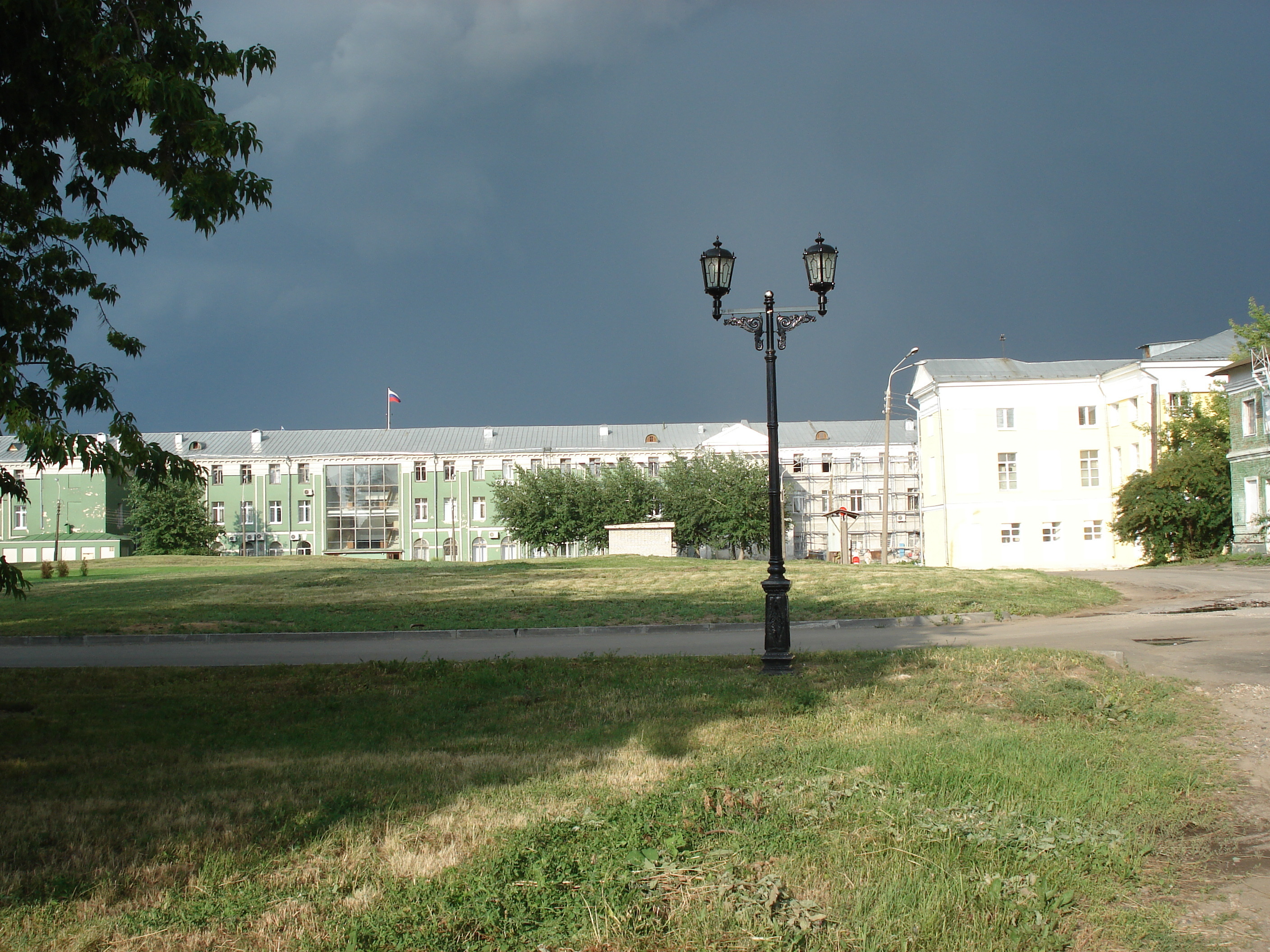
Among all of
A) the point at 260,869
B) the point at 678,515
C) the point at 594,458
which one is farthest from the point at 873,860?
the point at 594,458

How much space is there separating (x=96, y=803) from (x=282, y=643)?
1013 centimetres

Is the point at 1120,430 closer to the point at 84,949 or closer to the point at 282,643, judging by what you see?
the point at 282,643

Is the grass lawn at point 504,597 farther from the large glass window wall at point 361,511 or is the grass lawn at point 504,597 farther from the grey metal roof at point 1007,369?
the large glass window wall at point 361,511

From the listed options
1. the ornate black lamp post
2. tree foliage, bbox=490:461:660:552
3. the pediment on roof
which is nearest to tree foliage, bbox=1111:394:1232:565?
the ornate black lamp post

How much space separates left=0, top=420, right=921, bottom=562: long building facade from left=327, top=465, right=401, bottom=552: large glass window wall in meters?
0.09

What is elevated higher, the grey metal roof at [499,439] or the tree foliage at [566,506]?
the grey metal roof at [499,439]

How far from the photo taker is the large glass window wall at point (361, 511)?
256ft

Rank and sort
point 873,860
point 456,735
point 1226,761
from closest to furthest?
point 873,860 → point 1226,761 → point 456,735

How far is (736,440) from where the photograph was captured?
254 feet

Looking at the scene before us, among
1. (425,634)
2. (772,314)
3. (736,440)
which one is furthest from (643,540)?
(736,440)

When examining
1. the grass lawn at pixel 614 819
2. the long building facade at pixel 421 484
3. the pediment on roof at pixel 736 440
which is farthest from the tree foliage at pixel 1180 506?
the pediment on roof at pixel 736 440

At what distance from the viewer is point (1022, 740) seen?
21.9 ft

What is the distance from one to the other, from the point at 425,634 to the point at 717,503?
51137mm

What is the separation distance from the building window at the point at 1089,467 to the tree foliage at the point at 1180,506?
9670 millimetres
